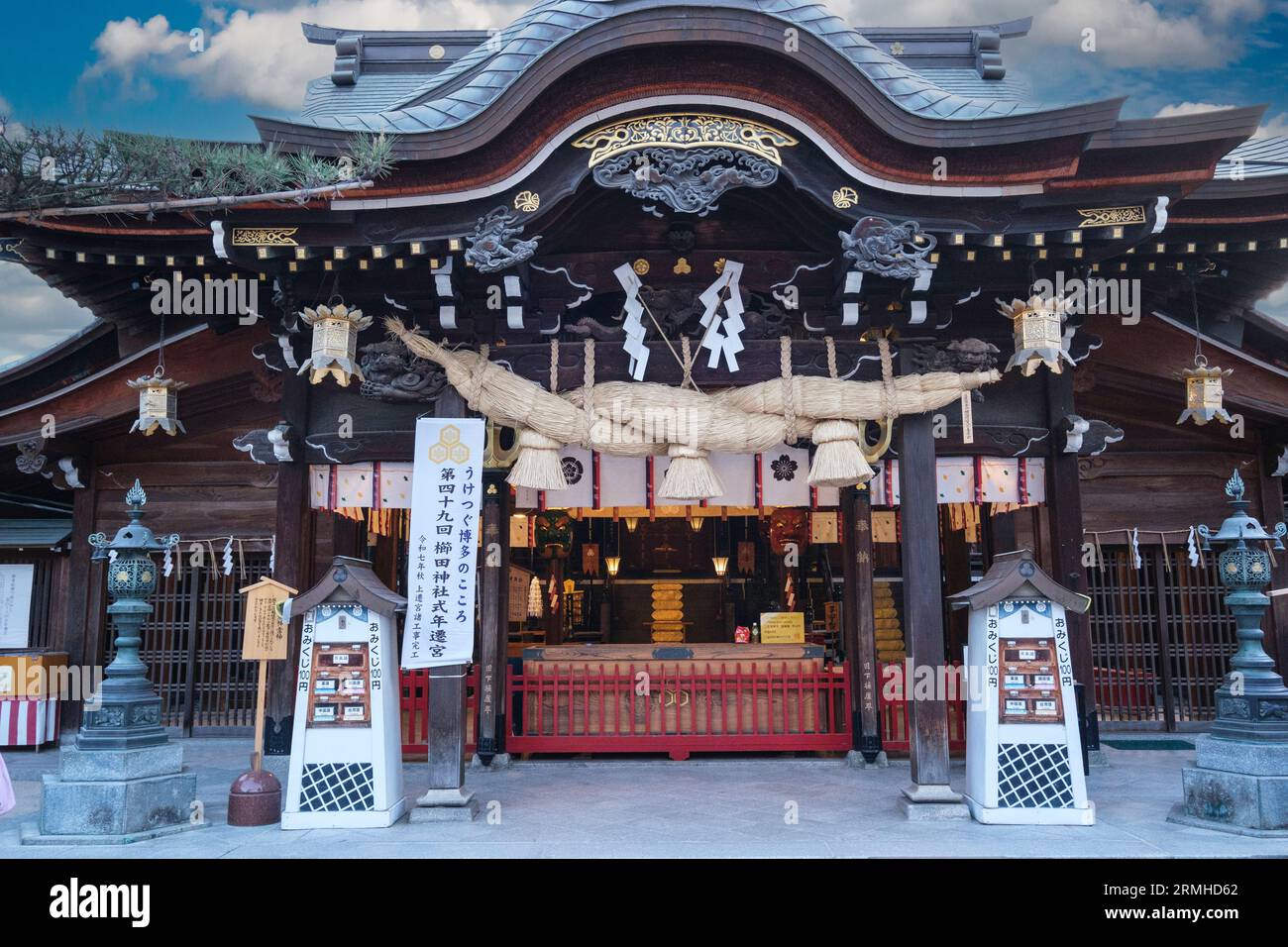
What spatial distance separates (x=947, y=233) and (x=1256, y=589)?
13.5 ft

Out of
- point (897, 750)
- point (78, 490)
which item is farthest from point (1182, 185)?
point (78, 490)

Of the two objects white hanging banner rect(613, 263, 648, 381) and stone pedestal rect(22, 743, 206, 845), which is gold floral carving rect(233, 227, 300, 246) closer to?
white hanging banner rect(613, 263, 648, 381)

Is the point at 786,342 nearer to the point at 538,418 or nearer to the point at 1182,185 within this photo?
the point at 538,418

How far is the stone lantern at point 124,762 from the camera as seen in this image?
6.94 m

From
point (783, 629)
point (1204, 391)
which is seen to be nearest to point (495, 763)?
point (783, 629)

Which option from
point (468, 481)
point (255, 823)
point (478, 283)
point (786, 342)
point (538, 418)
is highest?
point (478, 283)

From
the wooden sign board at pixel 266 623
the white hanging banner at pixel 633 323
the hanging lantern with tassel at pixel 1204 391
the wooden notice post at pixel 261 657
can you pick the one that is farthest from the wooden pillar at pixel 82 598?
the hanging lantern with tassel at pixel 1204 391

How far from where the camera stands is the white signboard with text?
1170cm

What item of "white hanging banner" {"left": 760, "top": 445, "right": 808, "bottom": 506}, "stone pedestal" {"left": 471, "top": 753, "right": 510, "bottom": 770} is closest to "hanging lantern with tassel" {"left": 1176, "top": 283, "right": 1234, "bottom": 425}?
"white hanging banner" {"left": 760, "top": 445, "right": 808, "bottom": 506}

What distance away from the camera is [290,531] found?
9.70 m

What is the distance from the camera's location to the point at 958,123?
7434 mm

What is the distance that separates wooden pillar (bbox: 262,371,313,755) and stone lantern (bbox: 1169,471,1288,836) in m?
8.57

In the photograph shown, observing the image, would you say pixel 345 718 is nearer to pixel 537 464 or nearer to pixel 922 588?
pixel 537 464

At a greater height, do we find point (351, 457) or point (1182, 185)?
point (1182, 185)
